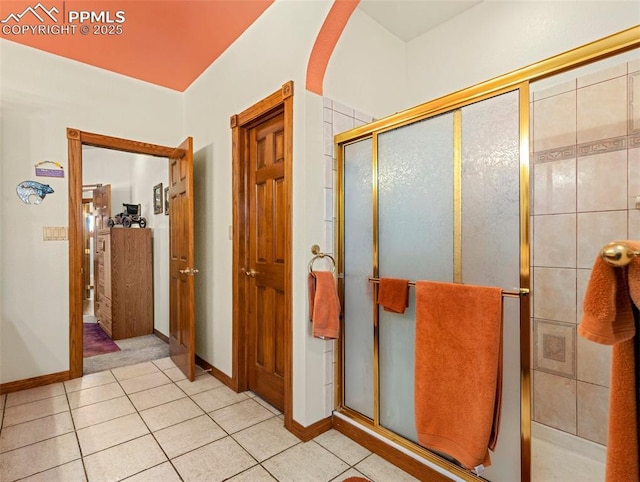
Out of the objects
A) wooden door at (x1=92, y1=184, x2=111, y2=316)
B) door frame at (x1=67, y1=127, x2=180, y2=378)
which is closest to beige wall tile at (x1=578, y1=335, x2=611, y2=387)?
→ door frame at (x1=67, y1=127, x2=180, y2=378)

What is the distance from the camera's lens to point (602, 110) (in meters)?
1.73

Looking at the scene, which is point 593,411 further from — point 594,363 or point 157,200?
point 157,200

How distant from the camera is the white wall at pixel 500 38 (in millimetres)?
1738

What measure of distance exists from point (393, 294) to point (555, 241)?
1.07 meters

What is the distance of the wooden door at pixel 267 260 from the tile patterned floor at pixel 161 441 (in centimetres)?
22

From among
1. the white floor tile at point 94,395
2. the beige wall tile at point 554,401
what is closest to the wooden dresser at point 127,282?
the white floor tile at point 94,395

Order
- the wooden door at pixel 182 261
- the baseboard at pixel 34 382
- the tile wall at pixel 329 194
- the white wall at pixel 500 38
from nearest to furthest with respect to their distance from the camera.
A: the white wall at pixel 500 38 → the tile wall at pixel 329 194 → the baseboard at pixel 34 382 → the wooden door at pixel 182 261

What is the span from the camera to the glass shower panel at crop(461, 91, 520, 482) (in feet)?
4.09

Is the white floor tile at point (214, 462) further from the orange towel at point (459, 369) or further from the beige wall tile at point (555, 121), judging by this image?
the beige wall tile at point (555, 121)

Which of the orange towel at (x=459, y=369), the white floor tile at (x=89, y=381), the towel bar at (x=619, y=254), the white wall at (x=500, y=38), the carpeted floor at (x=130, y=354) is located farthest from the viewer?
the carpeted floor at (x=130, y=354)

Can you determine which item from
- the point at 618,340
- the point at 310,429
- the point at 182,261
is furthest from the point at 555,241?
the point at 182,261

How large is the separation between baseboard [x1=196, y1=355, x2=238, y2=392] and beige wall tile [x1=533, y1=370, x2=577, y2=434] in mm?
2075

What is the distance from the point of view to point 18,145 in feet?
8.54

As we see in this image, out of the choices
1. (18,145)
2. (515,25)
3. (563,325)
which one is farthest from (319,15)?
(18,145)
